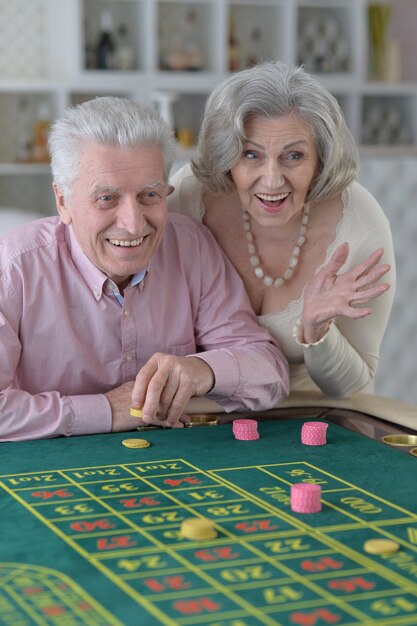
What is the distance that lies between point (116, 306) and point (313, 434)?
58 cm

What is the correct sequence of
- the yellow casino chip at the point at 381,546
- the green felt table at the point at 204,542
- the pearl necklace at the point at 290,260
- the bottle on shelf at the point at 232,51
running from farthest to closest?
the bottle on shelf at the point at 232,51 < the pearl necklace at the point at 290,260 < the yellow casino chip at the point at 381,546 < the green felt table at the point at 204,542

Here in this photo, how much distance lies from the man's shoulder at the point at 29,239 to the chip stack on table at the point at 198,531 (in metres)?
0.95

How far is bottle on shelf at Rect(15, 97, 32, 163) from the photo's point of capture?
20.8 ft

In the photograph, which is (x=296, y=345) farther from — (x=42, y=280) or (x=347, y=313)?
(x=42, y=280)

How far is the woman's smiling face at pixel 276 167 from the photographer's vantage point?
2.51m

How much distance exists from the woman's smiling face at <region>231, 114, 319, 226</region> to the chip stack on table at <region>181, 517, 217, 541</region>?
1.13 m

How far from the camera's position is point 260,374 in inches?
94.6

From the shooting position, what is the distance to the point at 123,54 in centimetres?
629

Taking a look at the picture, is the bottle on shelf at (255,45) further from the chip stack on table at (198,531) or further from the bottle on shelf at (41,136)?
the chip stack on table at (198,531)

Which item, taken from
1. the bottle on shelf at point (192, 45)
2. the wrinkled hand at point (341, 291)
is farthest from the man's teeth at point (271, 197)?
the bottle on shelf at point (192, 45)

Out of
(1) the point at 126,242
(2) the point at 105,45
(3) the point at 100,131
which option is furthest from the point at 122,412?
(2) the point at 105,45

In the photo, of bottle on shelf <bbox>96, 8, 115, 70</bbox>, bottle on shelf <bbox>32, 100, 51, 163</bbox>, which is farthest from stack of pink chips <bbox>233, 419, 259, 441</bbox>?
bottle on shelf <bbox>96, 8, 115, 70</bbox>

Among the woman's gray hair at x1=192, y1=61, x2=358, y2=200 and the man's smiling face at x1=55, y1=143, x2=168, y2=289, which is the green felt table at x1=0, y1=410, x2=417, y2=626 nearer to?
the man's smiling face at x1=55, y1=143, x2=168, y2=289

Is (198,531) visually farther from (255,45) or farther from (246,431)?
(255,45)
